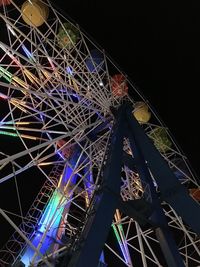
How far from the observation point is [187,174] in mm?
14141

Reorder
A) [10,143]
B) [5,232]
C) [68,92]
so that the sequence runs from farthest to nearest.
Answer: [10,143] → [5,232] → [68,92]

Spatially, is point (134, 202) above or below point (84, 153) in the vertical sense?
below

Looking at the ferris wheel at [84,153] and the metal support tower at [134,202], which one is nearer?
the metal support tower at [134,202]

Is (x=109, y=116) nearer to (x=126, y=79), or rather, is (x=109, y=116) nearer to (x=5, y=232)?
(x=126, y=79)

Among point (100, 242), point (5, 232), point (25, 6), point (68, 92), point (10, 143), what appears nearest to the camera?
point (100, 242)

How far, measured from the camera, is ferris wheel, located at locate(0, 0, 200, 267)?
753 cm

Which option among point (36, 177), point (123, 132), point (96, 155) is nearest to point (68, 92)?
point (96, 155)

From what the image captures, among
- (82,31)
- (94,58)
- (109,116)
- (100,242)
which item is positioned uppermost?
(82,31)

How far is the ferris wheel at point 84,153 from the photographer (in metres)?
7.53

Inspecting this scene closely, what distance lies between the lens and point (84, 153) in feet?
45.8

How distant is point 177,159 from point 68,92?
17.9 feet

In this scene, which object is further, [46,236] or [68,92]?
[68,92]

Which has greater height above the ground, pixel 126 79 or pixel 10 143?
pixel 10 143

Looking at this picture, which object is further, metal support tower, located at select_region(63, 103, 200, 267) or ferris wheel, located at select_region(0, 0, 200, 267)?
ferris wheel, located at select_region(0, 0, 200, 267)
